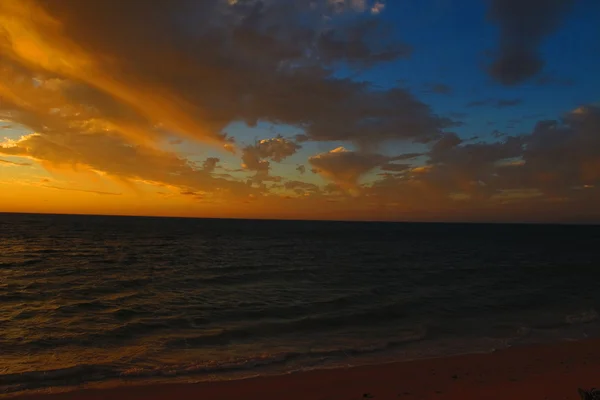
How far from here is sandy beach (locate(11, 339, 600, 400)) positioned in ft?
30.0

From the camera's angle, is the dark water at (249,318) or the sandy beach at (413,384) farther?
the dark water at (249,318)

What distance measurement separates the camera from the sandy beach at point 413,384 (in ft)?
30.0

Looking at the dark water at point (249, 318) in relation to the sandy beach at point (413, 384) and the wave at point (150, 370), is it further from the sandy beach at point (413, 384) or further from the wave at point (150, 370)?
the sandy beach at point (413, 384)

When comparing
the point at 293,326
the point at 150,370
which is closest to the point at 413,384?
the point at 293,326

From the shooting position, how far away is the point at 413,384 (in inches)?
392

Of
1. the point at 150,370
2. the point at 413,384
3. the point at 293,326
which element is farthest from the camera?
the point at 293,326

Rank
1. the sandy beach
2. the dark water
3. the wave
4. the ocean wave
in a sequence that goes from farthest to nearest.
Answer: the ocean wave < the dark water < the wave < the sandy beach

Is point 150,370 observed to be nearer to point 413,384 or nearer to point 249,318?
point 249,318

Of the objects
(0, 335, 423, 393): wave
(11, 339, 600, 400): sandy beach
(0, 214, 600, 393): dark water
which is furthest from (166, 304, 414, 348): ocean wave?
(11, 339, 600, 400): sandy beach

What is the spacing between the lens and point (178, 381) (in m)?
10.2

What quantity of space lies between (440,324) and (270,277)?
15.7 meters

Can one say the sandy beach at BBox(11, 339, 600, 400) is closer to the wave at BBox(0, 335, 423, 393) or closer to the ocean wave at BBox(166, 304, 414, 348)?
the wave at BBox(0, 335, 423, 393)

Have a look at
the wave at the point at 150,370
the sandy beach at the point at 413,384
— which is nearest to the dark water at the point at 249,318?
the wave at the point at 150,370

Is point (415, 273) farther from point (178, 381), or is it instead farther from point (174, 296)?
point (178, 381)
